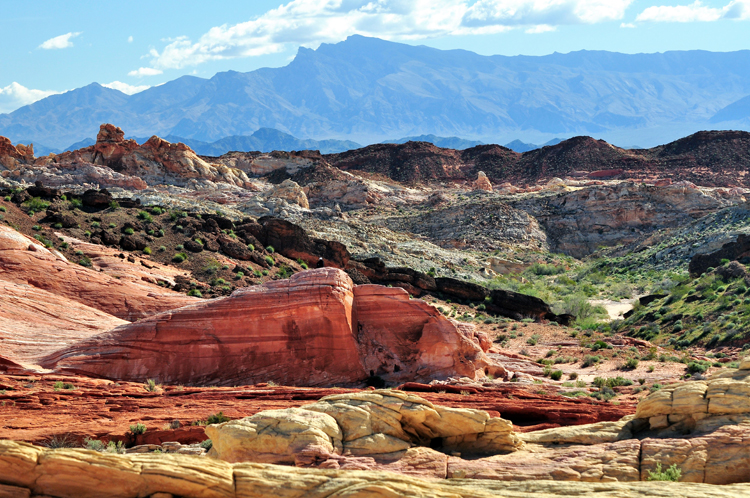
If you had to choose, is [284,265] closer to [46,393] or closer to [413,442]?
[46,393]

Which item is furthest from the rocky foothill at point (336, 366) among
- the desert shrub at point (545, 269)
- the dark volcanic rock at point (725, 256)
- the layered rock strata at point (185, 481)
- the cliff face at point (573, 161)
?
the cliff face at point (573, 161)

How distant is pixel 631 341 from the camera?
97.7 ft

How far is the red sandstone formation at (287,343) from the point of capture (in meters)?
18.8

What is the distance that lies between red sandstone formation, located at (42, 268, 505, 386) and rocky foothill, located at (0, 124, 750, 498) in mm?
53

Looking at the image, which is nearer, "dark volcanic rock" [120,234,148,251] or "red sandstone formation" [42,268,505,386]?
"red sandstone formation" [42,268,505,386]

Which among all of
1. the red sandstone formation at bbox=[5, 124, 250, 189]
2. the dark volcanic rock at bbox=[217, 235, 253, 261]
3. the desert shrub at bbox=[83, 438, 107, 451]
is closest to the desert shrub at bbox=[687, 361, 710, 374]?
the desert shrub at bbox=[83, 438, 107, 451]

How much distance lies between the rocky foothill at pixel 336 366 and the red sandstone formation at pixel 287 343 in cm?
5

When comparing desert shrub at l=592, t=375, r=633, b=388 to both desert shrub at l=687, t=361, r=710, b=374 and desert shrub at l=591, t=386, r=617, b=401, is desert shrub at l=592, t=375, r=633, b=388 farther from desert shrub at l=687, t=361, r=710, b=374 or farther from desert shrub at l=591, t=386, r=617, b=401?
desert shrub at l=687, t=361, r=710, b=374

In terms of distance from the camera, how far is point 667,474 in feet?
33.1

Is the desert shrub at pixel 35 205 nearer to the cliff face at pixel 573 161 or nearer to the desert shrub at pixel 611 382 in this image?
the desert shrub at pixel 611 382

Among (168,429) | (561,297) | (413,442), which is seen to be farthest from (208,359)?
(561,297)

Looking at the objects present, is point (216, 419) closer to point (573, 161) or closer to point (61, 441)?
point (61, 441)

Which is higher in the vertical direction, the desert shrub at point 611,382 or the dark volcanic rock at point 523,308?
the desert shrub at point 611,382

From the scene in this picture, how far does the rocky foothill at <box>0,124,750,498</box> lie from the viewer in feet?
31.2
